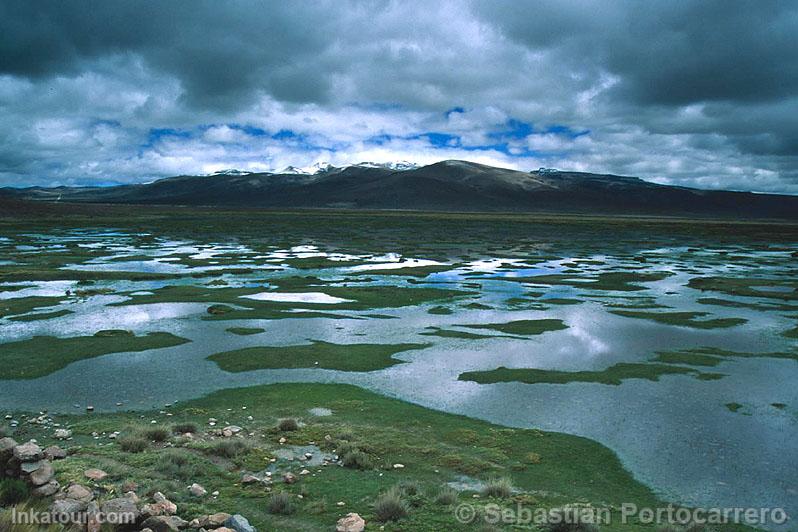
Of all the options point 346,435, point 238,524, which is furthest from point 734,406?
point 238,524

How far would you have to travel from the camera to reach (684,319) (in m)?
27.8

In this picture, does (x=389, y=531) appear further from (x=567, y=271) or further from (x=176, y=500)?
(x=567, y=271)

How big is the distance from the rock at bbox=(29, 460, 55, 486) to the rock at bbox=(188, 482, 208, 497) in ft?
Result: 7.36

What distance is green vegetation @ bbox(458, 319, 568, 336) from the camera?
81.3ft

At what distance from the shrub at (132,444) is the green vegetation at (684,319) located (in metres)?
24.1

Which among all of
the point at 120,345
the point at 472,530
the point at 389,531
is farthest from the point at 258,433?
the point at 120,345

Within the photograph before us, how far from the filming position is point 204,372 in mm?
18344

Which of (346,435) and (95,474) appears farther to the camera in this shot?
(346,435)

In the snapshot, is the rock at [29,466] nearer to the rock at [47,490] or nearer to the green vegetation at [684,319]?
the rock at [47,490]

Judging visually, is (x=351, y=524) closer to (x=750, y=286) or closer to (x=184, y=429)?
(x=184, y=429)

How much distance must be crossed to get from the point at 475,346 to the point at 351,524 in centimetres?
1408

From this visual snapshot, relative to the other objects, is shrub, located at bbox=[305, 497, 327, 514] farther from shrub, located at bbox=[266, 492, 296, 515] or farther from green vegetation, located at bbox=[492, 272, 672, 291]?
green vegetation, located at bbox=[492, 272, 672, 291]

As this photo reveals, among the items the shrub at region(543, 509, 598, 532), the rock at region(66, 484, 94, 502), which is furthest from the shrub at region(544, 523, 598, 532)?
the rock at region(66, 484, 94, 502)

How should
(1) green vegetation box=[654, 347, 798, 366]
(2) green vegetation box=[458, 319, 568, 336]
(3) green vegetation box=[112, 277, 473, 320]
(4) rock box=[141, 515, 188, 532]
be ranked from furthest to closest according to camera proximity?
(3) green vegetation box=[112, 277, 473, 320]
(2) green vegetation box=[458, 319, 568, 336]
(1) green vegetation box=[654, 347, 798, 366]
(4) rock box=[141, 515, 188, 532]
